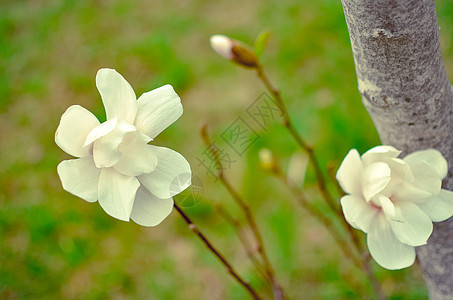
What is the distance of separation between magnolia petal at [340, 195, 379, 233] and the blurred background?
0.34 metres

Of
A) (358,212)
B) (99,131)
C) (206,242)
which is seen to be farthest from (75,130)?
(358,212)

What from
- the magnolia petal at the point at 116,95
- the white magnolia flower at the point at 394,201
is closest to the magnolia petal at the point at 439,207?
the white magnolia flower at the point at 394,201

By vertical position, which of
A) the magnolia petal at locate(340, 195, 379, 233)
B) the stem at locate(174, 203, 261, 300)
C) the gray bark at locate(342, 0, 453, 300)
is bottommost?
the stem at locate(174, 203, 261, 300)

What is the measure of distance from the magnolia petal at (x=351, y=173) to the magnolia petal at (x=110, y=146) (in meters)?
0.28

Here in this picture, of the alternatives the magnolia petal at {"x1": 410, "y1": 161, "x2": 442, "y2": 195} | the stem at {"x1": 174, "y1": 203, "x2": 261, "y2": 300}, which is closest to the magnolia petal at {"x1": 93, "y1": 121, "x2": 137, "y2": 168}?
the stem at {"x1": 174, "y1": 203, "x2": 261, "y2": 300}

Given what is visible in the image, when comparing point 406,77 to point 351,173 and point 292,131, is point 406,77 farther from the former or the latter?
point 292,131

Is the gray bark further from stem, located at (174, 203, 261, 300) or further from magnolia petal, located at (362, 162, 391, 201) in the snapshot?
stem, located at (174, 203, 261, 300)

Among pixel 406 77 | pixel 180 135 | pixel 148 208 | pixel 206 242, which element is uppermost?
pixel 406 77

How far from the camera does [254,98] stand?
1994mm

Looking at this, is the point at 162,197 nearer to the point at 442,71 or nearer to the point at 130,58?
the point at 442,71

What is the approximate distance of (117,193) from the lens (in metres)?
0.58

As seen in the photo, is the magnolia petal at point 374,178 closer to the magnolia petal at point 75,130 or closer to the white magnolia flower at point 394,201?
the white magnolia flower at point 394,201

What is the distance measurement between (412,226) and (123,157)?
0.38m

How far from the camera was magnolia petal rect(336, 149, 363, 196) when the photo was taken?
0.63m
